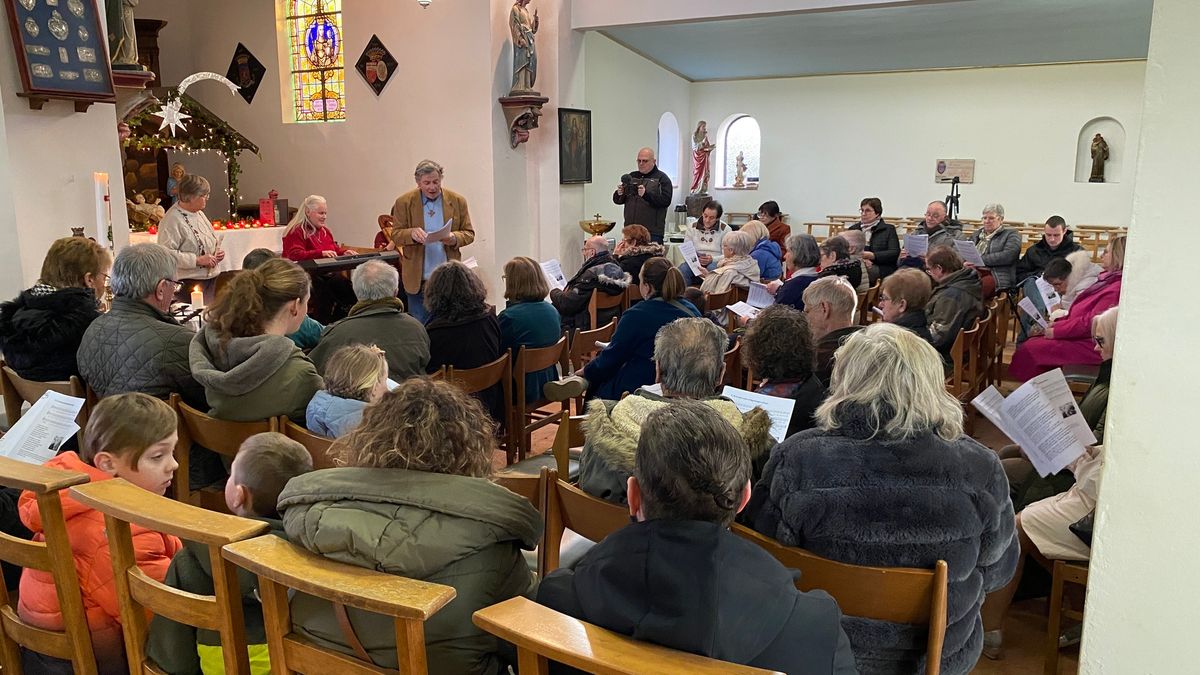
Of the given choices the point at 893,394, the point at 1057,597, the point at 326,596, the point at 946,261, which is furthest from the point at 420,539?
the point at 946,261

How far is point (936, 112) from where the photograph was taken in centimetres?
1352

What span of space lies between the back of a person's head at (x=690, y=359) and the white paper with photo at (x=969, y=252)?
16.7 ft

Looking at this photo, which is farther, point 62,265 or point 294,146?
point 294,146

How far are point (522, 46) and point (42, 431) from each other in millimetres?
6455

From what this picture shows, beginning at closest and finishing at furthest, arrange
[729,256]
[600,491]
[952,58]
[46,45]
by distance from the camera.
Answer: [600,491] → [46,45] → [729,256] → [952,58]

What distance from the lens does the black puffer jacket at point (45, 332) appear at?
10.3ft

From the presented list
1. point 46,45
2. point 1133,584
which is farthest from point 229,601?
point 46,45

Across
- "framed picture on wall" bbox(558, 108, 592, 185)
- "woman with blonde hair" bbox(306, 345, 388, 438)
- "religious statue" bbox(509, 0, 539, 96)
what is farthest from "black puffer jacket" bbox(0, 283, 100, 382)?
"framed picture on wall" bbox(558, 108, 592, 185)

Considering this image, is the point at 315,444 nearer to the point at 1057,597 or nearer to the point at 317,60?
the point at 1057,597

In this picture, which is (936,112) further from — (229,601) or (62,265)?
(229,601)

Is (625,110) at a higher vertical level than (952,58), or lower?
lower

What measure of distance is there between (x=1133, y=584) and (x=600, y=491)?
3.76ft

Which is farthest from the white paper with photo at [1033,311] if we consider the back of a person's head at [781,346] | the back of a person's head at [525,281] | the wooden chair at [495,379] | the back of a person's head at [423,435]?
the back of a person's head at [423,435]

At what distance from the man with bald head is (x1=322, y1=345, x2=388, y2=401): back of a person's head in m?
5.75
